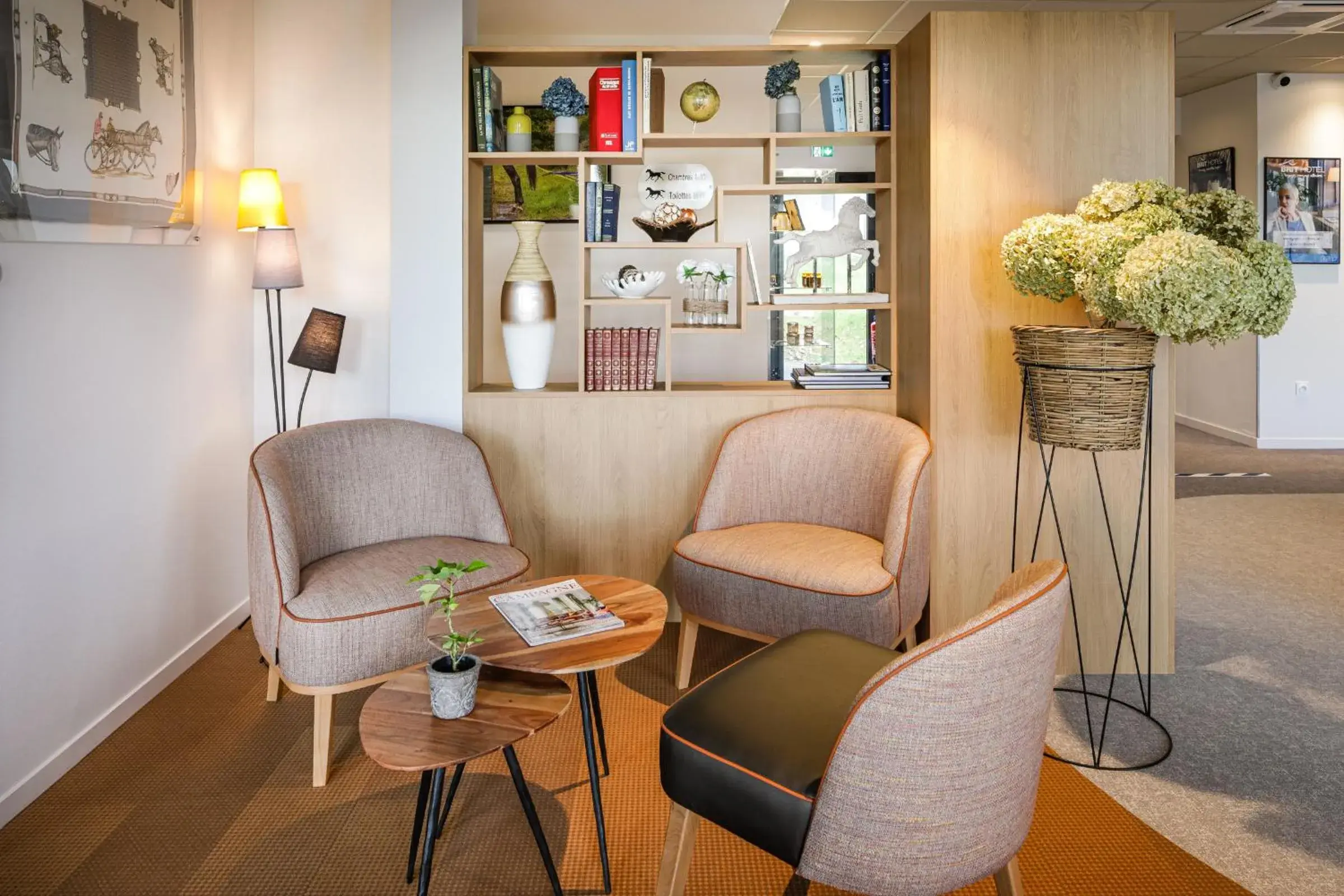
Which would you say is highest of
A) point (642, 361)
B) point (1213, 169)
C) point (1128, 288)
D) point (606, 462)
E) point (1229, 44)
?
point (1229, 44)

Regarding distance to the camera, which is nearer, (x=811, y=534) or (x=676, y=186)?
(x=811, y=534)

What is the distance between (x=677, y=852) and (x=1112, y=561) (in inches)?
80.5

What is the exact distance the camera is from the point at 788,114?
342 cm

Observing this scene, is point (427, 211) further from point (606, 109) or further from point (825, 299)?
point (825, 299)

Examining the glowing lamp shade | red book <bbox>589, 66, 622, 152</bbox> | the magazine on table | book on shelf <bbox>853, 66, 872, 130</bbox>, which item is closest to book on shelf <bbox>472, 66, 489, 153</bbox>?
red book <bbox>589, 66, 622, 152</bbox>

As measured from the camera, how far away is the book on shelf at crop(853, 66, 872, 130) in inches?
133

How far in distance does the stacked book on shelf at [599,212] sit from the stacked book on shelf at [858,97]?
2.74ft

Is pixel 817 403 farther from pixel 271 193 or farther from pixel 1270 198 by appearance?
pixel 1270 198

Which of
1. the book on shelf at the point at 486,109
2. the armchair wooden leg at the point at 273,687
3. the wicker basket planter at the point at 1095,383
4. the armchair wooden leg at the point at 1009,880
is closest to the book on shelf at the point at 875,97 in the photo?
the wicker basket planter at the point at 1095,383

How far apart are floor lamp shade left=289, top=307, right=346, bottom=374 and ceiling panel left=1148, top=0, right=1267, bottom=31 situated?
4751mm

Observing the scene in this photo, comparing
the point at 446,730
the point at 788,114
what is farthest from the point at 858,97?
the point at 446,730

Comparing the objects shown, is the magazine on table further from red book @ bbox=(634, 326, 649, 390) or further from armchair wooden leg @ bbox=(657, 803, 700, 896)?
red book @ bbox=(634, 326, 649, 390)

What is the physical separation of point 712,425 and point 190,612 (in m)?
1.94

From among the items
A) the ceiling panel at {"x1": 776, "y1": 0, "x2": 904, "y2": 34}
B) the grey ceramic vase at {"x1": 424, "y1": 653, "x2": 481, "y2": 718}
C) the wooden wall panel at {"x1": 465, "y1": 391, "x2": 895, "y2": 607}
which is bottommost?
the grey ceramic vase at {"x1": 424, "y1": 653, "x2": 481, "y2": 718}
